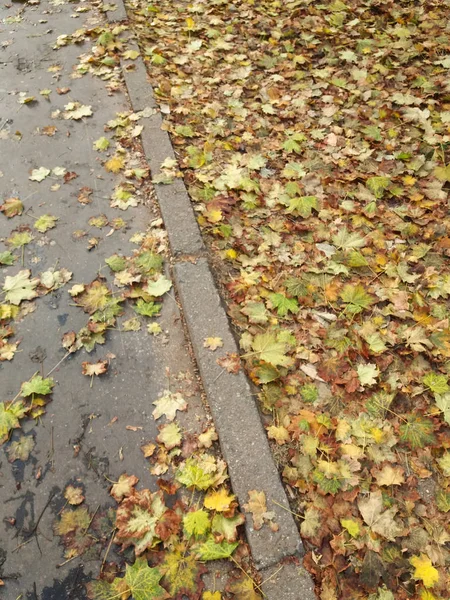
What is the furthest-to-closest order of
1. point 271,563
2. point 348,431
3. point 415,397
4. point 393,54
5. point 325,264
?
point 393,54
point 325,264
point 415,397
point 348,431
point 271,563

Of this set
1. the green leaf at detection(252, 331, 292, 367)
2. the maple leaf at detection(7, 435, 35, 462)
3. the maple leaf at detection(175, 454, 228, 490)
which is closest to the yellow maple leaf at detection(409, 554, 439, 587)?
the maple leaf at detection(175, 454, 228, 490)

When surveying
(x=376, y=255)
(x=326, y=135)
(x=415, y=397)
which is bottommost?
(x=415, y=397)

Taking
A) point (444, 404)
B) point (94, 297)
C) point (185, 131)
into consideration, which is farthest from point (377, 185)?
point (94, 297)

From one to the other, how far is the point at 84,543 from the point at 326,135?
11.7 ft

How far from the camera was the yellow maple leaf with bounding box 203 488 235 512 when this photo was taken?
2.03m

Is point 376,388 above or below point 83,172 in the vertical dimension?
below

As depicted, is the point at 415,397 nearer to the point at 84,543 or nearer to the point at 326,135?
the point at 84,543

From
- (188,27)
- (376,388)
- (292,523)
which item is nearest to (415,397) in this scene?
(376,388)

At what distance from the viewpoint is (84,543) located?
6.57ft

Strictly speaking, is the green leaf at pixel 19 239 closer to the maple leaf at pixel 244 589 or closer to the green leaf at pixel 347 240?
the green leaf at pixel 347 240

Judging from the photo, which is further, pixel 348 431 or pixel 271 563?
pixel 348 431

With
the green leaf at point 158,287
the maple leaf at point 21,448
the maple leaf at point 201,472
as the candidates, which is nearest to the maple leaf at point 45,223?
the green leaf at point 158,287

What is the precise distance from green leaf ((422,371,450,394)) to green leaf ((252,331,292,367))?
80 cm

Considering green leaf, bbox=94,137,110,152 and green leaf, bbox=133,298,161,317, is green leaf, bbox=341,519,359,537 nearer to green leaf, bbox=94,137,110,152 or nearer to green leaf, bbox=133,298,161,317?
green leaf, bbox=133,298,161,317
